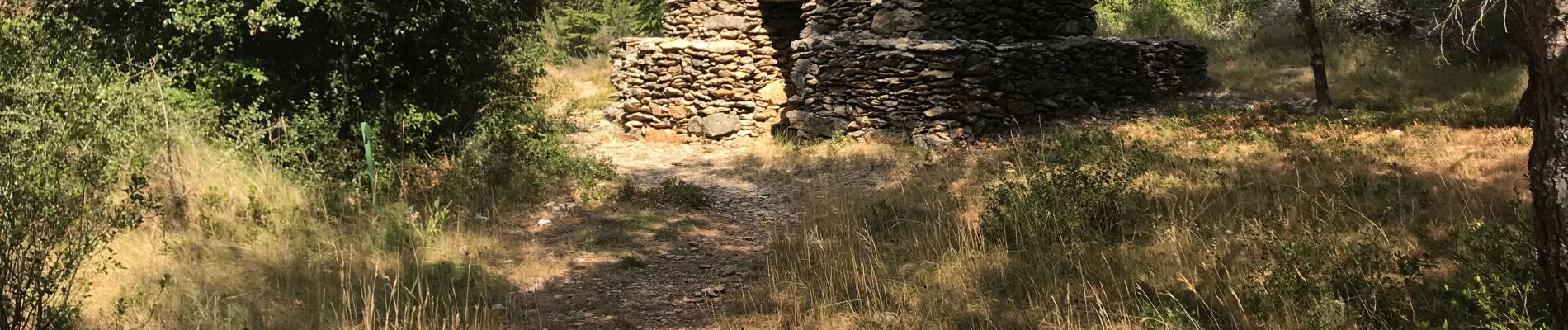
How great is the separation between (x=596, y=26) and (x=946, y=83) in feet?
49.7

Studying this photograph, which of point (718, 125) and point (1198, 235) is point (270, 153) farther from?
point (718, 125)

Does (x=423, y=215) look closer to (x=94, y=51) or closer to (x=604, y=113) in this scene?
(x=94, y=51)

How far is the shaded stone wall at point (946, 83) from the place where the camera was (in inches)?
430

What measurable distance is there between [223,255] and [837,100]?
7205 mm

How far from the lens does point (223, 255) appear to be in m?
5.45

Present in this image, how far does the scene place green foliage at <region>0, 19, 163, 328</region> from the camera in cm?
369

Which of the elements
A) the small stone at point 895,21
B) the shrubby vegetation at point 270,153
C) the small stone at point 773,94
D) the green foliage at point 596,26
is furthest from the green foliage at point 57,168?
the green foliage at point 596,26

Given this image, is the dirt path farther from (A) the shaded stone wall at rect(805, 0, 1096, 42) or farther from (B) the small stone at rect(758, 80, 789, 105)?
(B) the small stone at rect(758, 80, 789, 105)

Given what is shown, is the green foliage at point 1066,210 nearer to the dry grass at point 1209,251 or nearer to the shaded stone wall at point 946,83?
the dry grass at point 1209,251

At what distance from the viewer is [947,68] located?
35.6 feet

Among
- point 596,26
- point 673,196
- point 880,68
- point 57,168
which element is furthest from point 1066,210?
point 596,26

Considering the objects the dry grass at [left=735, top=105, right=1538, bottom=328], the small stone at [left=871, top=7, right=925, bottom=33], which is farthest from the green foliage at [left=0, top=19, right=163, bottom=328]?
the small stone at [left=871, top=7, right=925, bottom=33]

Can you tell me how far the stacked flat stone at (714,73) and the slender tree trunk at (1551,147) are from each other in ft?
33.3

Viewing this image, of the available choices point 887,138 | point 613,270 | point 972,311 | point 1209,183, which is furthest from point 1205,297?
point 887,138
